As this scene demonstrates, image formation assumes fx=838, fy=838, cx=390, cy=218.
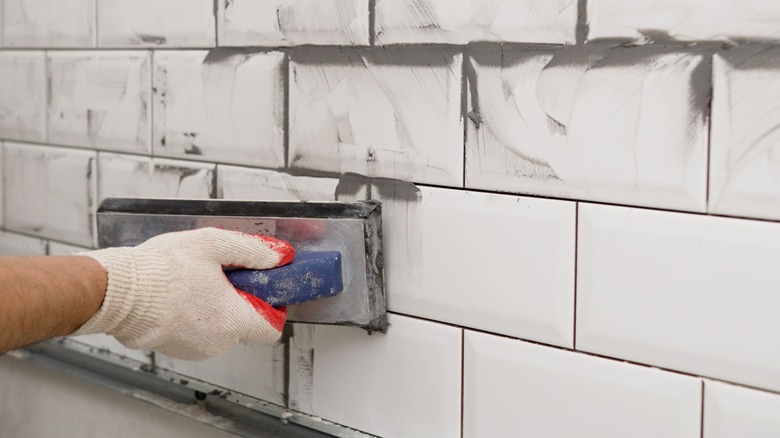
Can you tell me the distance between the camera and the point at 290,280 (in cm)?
123

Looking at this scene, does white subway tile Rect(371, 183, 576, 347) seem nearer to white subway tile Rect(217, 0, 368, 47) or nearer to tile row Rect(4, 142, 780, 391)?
tile row Rect(4, 142, 780, 391)

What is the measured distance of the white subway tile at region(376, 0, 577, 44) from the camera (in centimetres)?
112

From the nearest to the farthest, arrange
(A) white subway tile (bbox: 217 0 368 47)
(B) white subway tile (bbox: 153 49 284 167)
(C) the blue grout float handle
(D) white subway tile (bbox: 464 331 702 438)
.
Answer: (D) white subway tile (bbox: 464 331 702 438), (C) the blue grout float handle, (A) white subway tile (bbox: 217 0 368 47), (B) white subway tile (bbox: 153 49 284 167)

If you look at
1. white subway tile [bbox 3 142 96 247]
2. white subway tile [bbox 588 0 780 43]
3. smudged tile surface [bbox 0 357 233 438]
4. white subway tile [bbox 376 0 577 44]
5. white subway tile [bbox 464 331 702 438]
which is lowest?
A: smudged tile surface [bbox 0 357 233 438]

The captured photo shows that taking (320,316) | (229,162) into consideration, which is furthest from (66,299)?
(229,162)

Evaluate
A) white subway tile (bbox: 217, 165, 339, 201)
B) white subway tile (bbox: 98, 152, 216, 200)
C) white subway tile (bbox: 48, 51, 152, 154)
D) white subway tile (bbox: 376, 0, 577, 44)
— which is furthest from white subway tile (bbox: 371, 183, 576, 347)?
white subway tile (bbox: 48, 51, 152, 154)

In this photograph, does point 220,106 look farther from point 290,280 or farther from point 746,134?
point 746,134

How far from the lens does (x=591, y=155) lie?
1.11 m

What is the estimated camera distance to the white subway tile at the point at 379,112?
126 centimetres

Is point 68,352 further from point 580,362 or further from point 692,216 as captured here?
point 692,216

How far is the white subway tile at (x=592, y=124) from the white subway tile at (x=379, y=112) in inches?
1.8

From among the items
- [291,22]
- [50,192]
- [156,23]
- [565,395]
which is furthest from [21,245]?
[565,395]

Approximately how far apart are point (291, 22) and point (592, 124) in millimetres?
580

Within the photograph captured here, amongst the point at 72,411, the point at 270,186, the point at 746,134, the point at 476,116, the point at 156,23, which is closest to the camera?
the point at 746,134
